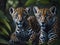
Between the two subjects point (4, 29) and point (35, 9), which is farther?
point (4, 29)

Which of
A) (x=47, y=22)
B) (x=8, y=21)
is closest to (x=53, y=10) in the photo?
(x=47, y=22)

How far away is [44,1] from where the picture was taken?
3018 mm

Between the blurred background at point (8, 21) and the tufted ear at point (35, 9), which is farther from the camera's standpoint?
the blurred background at point (8, 21)

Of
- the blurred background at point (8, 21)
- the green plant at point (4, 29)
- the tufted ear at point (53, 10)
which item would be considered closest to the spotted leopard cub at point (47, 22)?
the tufted ear at point (53, 10)

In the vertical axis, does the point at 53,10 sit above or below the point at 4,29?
above

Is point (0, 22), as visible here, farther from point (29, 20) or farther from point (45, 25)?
point (45, 25)

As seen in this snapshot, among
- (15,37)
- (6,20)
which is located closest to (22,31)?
(15,37)

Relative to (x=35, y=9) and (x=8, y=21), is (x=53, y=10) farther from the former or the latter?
(x=8, y=21)

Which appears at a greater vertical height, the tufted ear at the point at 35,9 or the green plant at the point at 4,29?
the tufted ear at the point at 35,9

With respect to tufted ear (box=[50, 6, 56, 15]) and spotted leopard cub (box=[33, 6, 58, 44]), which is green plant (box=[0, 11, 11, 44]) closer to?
spotted leopard cub (box=[33, 6, 58, 44])

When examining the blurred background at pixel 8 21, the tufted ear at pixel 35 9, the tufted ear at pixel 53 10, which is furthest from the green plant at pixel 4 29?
the tufted ear at pixel 53 10

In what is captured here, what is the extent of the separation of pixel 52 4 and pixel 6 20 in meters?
0.49

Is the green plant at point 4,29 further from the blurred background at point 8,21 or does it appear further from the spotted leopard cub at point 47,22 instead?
the spotted leopard cub at point 47,22

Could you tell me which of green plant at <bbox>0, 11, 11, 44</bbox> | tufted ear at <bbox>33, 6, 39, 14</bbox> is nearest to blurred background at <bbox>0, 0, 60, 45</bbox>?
green plant at <bbox>0, 11, 11, 44</bbox>
